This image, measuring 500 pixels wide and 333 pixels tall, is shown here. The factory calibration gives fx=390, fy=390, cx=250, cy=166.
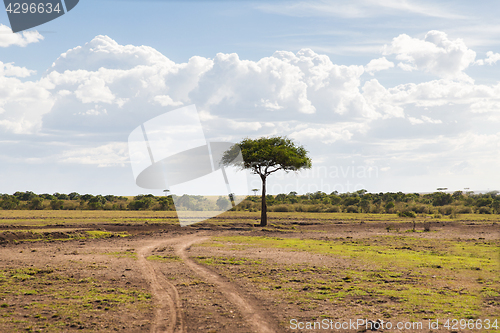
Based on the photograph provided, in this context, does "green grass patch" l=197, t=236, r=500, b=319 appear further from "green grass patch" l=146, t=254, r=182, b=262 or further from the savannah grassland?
"green grass patch" l=146, t=254, r=182, b=262

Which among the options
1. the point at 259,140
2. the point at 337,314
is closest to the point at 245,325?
the point at 337,314

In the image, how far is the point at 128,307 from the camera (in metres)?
10.4

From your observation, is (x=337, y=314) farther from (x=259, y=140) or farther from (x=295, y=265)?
(x=259, y=140)

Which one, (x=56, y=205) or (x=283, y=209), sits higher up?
(x=56, y=205)

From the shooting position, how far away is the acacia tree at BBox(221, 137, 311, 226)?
39.7m

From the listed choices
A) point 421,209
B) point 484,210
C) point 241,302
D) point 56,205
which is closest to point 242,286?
point 241,302

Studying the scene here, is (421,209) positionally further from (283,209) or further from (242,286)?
(242,286)

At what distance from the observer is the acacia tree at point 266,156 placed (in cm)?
3966

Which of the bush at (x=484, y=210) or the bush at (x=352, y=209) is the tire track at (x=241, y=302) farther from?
the bush at (x=484, y=210)

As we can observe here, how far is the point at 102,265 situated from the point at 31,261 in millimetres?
3734

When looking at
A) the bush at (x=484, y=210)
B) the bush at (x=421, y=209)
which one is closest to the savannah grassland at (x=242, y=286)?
the bush at (x=421, y=209)

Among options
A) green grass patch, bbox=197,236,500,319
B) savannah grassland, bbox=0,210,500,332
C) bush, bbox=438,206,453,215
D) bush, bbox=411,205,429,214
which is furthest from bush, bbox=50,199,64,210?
bush, bbox=438,206,453,215

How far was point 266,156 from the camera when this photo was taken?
3906cm

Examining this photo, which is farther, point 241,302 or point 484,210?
point 484,210
